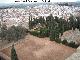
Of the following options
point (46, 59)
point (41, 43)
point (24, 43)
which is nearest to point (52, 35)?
point (41, 43)

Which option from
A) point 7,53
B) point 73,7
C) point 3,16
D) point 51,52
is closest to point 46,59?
point 51,52

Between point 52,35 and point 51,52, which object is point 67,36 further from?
point 51,52

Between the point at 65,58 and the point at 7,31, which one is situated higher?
the point at 7,31

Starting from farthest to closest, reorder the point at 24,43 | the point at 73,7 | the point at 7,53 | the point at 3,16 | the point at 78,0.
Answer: the point at 73,7
the point at 78,0
the point at 3,16
the point at 24,43
the point at 7,53

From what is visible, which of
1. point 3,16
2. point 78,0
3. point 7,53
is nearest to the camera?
point 7,53

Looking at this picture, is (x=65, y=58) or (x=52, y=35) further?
(x=52, y=35)

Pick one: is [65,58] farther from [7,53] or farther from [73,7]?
[73,7]
